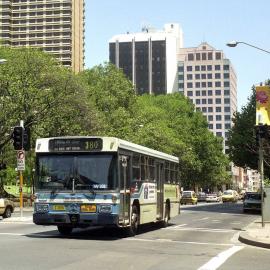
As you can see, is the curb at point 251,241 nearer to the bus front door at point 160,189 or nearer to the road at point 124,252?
the road at point 124,252

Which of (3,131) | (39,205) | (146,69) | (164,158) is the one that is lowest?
(39,205)

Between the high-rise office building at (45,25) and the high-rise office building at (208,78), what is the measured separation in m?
45.3

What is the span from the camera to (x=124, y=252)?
1391cm

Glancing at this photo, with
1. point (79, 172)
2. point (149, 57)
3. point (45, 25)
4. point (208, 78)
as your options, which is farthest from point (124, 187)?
point (208, 78)

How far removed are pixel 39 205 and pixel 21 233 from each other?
2.27 metres

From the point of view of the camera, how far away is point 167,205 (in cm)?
2388

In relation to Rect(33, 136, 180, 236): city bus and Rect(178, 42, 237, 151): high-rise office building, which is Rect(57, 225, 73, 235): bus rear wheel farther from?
Rect(178, 42, 237, 151): high-rise office building

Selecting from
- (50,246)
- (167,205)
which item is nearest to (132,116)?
(167,205)

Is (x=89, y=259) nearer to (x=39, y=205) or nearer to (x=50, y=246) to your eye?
(x=50, y=246)

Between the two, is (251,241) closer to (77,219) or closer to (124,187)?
(124,187)

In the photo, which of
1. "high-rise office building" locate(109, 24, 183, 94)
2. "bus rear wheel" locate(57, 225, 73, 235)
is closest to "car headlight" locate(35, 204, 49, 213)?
"bus rear wheel" locate(57, 225, 73, 235)

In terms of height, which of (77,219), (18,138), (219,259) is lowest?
(219,259)

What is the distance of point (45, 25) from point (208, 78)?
6079 centimetres

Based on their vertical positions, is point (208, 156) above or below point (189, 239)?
above
